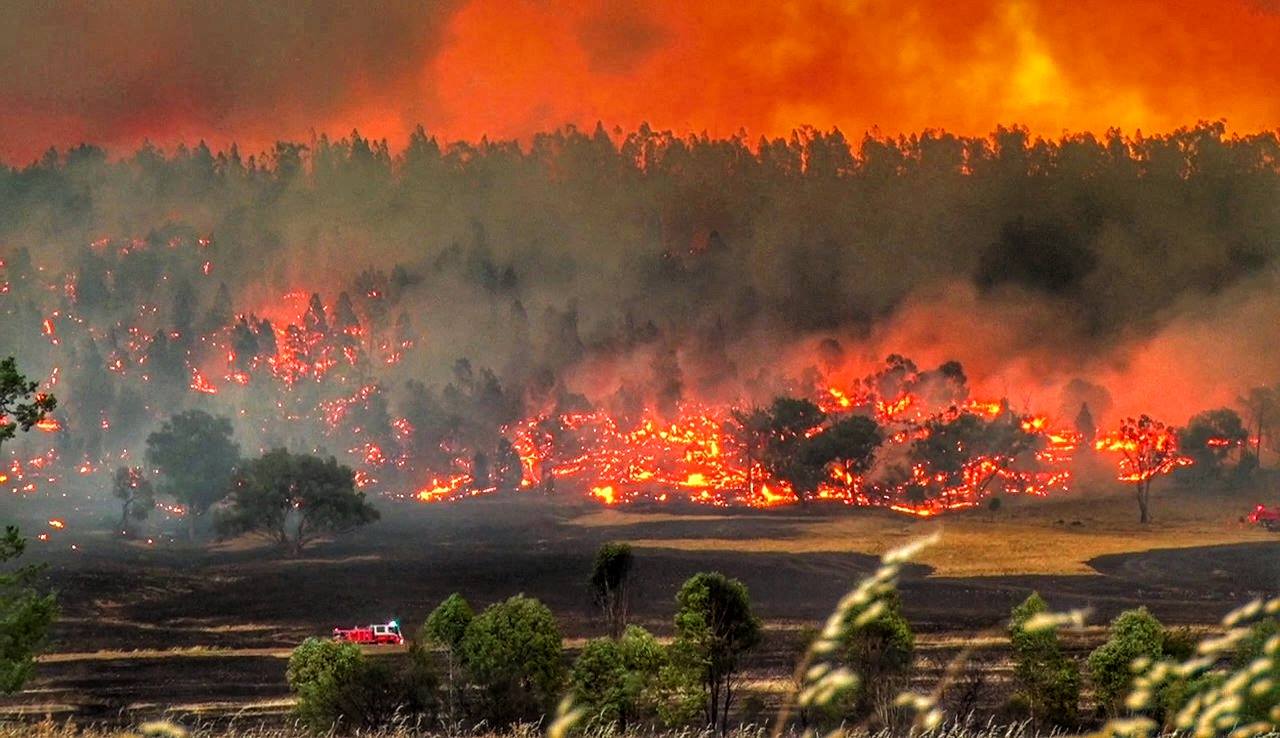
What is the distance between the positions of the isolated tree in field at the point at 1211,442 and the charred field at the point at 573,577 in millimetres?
5870

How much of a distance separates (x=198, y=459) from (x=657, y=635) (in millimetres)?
104040

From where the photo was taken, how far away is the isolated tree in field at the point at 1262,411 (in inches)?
7244

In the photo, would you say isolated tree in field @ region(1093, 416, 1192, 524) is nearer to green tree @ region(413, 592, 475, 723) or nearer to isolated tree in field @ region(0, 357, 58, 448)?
green tree @ region(413, 592, 475, 723)

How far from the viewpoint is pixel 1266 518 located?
501 ft

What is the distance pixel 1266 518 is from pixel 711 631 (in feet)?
399

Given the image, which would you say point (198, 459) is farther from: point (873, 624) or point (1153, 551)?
point (873, 624)

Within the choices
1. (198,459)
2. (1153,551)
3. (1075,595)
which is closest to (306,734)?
(1075,595)

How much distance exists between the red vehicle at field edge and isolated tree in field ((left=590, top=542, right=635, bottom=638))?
10764cm

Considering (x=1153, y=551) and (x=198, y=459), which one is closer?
(x=1153, y=551)

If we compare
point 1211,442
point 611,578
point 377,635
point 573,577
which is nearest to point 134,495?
point 573,577

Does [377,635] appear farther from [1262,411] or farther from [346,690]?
[1262,411]

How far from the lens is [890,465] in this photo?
185625 millimetres

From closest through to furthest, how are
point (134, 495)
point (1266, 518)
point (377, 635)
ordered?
point (377, 635) → point (1266, 518) → point (134, 495)

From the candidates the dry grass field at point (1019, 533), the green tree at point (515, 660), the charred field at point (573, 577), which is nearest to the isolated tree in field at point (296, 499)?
the charred field at point (573, 577)
